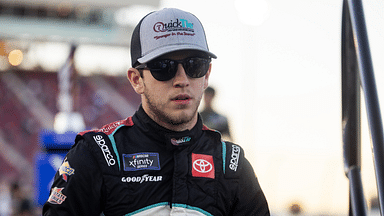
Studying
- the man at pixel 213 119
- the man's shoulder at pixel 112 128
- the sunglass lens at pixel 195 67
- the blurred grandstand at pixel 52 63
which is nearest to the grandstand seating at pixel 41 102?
the blurred grandstand at pixel 52 63

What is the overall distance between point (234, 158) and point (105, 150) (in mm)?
514

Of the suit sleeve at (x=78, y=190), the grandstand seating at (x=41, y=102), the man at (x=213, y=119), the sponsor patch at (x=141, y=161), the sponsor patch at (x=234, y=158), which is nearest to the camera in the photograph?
the suit sleeve at (x=78, y=190)

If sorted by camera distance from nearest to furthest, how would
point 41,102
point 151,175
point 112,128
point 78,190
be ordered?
point 78,190, point 151,175, point 112,128, point 41,102

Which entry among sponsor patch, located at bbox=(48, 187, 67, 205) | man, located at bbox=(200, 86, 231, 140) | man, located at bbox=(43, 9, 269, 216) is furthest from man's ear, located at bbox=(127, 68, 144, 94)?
man, located at bbox=(200, 86, 231, 140)

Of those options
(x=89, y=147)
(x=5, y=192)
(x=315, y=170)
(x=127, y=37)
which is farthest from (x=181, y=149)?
(x=127, y=37)

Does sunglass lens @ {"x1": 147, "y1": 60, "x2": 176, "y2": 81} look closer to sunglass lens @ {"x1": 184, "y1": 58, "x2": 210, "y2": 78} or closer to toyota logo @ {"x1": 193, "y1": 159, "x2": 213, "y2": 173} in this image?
sunglass lens @ {"x1": 184, "y1": 58, "x2": 210, "y2": 78}

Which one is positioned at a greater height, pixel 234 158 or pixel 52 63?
pixel 52 63

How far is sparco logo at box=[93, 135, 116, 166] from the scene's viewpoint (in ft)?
4.83

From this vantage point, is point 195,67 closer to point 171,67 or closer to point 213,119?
point 171,67

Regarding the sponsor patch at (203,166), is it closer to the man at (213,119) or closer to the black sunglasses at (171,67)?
the black sunglasses at (171,67)

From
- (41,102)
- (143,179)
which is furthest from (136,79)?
(41,102)

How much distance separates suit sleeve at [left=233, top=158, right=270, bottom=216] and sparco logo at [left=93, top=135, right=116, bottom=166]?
0.51 metres

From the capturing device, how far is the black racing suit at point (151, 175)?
1420 millimetres

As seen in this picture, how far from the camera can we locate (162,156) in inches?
62.0
